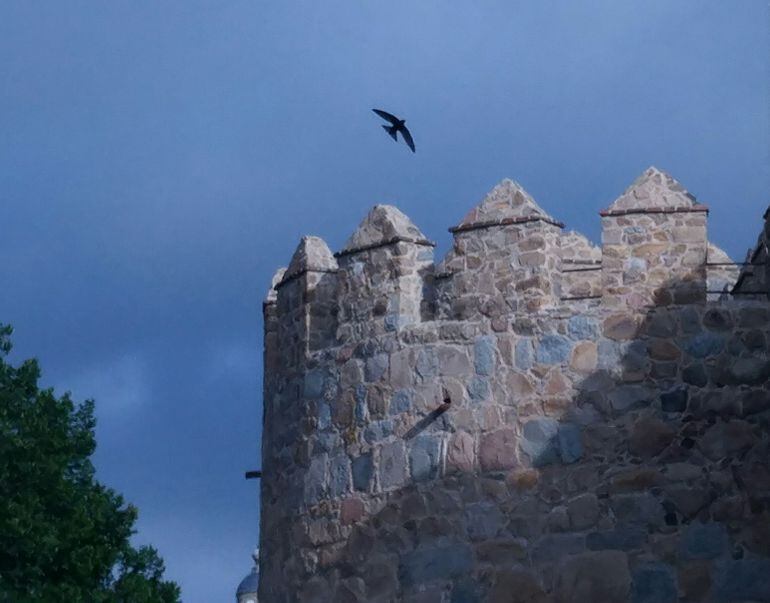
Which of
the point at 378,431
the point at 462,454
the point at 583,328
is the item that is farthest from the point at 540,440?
the point at 378,431

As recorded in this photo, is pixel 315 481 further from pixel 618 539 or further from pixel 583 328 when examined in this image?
pixel 618 539

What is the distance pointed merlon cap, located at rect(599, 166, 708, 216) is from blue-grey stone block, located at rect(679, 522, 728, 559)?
229cm

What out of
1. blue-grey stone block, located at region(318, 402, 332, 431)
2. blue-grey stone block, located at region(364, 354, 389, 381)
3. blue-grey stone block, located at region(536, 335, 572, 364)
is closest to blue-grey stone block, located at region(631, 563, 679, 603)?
blue-grey stone block, located at region(536, 335, 572, 364)

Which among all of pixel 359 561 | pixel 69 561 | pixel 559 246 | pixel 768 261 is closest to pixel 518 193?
pixel 559 246

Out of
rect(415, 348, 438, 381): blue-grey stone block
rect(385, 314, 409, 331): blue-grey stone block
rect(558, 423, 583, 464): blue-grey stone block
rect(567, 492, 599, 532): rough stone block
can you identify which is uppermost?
rect(385, 314, 409, 331): blue-grey stone block

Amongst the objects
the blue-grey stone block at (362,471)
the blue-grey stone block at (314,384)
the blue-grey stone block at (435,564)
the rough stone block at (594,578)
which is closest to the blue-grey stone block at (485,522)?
the blue-grey stone block at (435,564)

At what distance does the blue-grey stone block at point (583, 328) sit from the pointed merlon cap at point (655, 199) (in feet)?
2.65

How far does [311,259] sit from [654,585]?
3.92 m

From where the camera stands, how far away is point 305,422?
17688mm

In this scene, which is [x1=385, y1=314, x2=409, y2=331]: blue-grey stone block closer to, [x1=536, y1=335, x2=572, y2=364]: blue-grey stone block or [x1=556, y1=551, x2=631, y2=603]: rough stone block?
[x1=536, y1=335, x2=572, y2=364]: blue-grey stone block

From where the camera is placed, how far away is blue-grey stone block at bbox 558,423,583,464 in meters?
16.4

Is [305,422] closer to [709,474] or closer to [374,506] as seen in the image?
[374,506]

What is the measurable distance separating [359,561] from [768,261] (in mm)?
3627

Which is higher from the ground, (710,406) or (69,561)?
(69,561)
